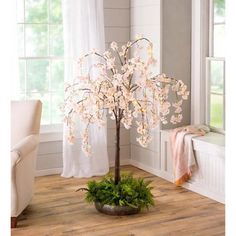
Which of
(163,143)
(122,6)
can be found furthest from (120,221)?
(122,6)

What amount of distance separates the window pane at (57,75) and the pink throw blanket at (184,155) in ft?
5.15

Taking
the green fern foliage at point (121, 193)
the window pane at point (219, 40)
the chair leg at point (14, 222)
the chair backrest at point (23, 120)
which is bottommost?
the chair leg at point (14, 222)

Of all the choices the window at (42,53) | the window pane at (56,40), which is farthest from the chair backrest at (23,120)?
the window pane at (56,40)

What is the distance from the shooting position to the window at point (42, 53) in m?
5.31

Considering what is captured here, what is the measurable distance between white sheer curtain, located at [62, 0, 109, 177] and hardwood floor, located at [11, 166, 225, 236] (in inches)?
25.9

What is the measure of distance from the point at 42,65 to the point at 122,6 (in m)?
1.24

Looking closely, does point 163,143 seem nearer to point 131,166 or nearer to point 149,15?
point 131,166

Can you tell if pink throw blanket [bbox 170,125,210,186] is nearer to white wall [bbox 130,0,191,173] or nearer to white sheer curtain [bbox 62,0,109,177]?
white wall [bbox 130,0,191,173]

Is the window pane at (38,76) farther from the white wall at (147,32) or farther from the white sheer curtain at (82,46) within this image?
the white wall at (147,32)

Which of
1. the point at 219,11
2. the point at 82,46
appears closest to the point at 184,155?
the point at 219,11

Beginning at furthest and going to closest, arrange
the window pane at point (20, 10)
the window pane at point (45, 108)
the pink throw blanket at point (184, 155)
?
1. the window pane at point (45, 108)
2. the window pane at point (20, 10)
3. the pink throw blanket at point (184, 155)

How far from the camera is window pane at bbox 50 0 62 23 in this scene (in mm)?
5414

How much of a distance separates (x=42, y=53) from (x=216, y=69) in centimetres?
197

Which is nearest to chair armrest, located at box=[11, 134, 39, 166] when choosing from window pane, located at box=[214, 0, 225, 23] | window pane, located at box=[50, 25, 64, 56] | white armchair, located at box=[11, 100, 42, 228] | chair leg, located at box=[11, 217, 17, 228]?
white armchair, located at box=[11, 100, 42, 228]
